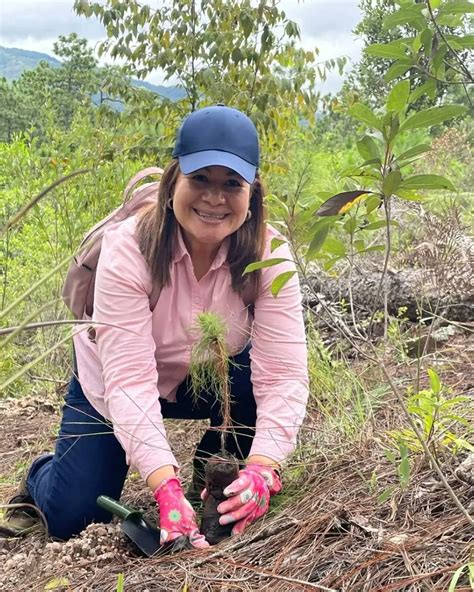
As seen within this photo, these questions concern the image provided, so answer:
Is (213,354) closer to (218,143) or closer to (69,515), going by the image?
(218,143)

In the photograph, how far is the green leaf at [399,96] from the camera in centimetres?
116

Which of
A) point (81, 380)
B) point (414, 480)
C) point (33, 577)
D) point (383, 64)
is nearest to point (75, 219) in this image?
point (81, 380)

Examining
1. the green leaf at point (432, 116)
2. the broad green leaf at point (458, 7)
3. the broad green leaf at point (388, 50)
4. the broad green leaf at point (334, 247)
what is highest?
the broad green leaf at point (458, 7)

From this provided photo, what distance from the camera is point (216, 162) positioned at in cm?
200

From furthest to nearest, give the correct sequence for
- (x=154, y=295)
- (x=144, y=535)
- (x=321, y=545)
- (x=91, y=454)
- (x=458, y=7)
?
1. (x=91, y=454)
2. (x=154, y=295)
3. (x=144, y=535)
4. (x=321, y=545)
5. (x=458, y=7)

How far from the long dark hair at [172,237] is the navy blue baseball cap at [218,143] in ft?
0.35

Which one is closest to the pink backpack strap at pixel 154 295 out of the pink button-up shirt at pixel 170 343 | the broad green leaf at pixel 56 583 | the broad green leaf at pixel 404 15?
the pink button-up shirt at pixel 170 343

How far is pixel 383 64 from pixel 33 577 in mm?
5412

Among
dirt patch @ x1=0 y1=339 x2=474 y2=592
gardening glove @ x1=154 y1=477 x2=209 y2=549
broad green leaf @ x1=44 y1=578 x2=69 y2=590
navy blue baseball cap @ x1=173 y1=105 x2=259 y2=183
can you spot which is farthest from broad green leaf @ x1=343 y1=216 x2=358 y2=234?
broad green leaf @ x1=44 y1=578 x2=69 y2=590

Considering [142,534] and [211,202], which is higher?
[211,202]

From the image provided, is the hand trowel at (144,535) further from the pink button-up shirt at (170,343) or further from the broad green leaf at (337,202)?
the broad green leaf at (337,202)

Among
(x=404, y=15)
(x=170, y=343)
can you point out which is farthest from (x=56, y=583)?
(x=404, y=15)

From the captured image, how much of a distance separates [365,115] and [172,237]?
1.05 meters

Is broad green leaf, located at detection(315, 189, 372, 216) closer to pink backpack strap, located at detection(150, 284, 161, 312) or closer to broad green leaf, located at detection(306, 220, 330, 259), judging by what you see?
broad green leaf, located at detection(306, 220, 330, 259)
